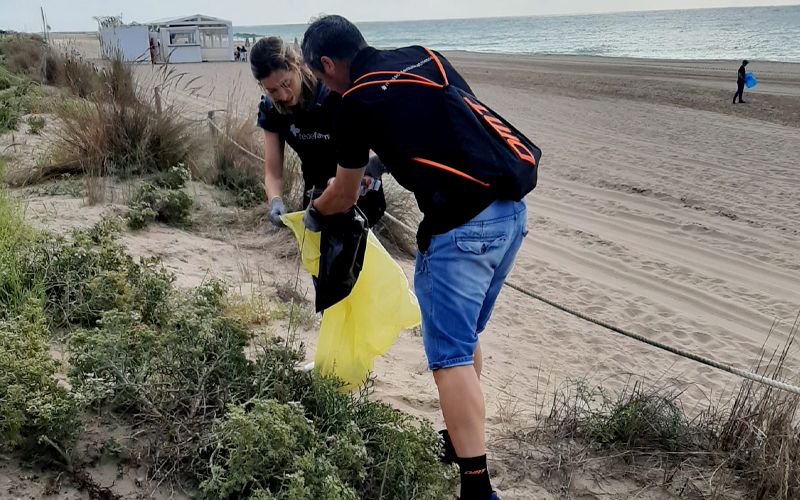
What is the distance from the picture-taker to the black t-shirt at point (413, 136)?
2.03 meters

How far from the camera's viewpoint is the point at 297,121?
10.3 feet

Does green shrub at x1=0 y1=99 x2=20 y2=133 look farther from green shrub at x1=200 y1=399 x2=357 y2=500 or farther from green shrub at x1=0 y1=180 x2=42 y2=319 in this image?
green shrub at x1=200 y1=399 x2=357 y2=500

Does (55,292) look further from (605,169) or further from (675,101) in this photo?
(675,101)

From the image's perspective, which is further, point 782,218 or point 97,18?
point 97,18

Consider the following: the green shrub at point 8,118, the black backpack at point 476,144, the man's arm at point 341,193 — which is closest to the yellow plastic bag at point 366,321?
the man's arm at point 341,193

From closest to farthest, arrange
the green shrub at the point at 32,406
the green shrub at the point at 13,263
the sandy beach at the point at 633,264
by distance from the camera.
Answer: the green shrub at the point at 32,406 → the green shrub at the point at 13,263 → the sandy beach at the point at 633,264

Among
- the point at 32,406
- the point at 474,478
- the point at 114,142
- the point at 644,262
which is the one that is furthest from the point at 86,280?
the point at 644,262

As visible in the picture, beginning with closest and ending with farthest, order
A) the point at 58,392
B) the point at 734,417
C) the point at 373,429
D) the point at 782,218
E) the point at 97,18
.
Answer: the point at 58,392 → the point at 373,429 → the point at 734,417 → the point at 782,218 → the point at 97,18

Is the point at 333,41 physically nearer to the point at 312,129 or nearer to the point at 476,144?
the point at 476,144

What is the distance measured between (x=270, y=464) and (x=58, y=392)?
0.76 m

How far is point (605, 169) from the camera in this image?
9703 mm

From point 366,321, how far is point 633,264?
4.04 metres

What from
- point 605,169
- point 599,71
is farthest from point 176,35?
point 605,169

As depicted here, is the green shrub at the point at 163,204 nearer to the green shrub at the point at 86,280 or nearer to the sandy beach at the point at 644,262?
the green shrub at the point at 86,280
